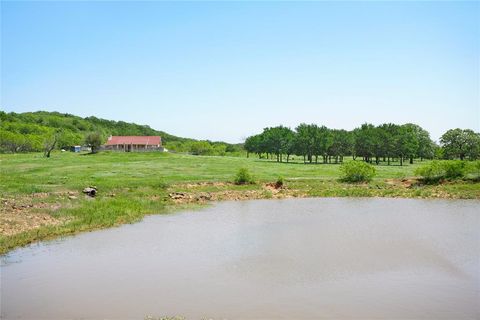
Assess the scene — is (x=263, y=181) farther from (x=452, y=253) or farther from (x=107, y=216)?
Result: (x=452, y=253)

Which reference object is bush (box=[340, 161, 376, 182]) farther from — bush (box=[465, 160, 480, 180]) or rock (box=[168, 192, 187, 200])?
rock (box=[168, 192, 187, 200])

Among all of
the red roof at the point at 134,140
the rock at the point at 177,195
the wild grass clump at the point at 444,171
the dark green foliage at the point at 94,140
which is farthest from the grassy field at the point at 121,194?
the red roof at the point at 134,140

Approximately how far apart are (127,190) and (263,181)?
1777 centimetres

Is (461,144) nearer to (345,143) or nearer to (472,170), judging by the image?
(345,143)

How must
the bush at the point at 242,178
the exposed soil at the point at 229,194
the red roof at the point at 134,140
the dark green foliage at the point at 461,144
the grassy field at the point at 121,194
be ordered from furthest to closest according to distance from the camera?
1. the red roof at the point at 134,140
2. the dark green foliage at the point at 461,144
3. the bush at the point at 242,178
4. the exposed soil at the point at 229,194
5. the grassy field at the point at 121,194

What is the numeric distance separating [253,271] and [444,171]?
43.3 metres

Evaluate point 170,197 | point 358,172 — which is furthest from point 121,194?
point 358,172

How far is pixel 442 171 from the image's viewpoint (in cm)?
5369

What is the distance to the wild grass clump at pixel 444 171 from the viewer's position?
52125mm

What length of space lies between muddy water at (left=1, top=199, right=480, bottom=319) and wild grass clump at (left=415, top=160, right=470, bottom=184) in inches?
926

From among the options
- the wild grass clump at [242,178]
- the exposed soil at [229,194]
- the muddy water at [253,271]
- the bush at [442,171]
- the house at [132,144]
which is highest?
the house at [132,144]

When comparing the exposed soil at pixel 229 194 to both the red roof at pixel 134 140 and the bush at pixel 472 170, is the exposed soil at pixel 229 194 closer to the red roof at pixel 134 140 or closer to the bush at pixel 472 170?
the bush at pixel 472 170

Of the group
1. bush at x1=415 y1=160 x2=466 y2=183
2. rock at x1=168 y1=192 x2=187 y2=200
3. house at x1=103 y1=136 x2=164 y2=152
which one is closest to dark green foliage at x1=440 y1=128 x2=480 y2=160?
bush at x1=415 y1=160 x2=466 y2=183

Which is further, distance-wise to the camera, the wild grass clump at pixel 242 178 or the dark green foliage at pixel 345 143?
the dark green foliage at pixel 345 143
